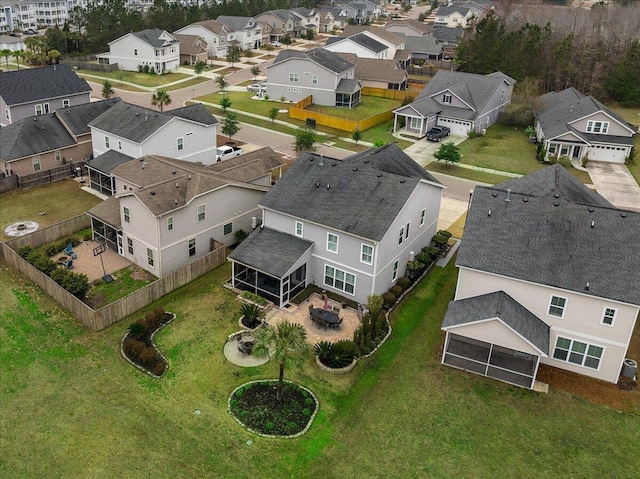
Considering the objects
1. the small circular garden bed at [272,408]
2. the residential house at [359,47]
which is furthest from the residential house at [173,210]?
the residential house at [359,47]

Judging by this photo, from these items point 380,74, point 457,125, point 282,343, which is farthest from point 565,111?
point 282,343

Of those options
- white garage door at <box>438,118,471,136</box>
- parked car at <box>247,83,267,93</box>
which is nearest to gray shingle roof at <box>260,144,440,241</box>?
white garage door at <box>438,118,471,136</box>

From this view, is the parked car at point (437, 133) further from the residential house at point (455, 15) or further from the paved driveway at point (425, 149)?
the residential house at point (455, 15)

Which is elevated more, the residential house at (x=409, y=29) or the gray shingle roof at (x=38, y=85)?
the residential house at (x=409, y=29)

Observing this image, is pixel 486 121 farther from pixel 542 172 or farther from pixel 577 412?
pixel 577 412

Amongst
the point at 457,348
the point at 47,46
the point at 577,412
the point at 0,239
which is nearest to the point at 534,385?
the point at 577,412

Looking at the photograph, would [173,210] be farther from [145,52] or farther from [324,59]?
[145,52]
